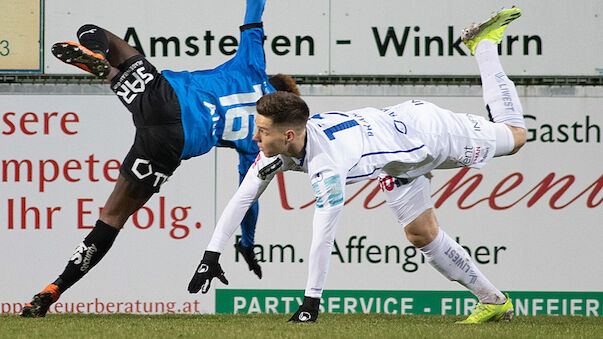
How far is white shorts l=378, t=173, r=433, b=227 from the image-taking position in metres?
5.66

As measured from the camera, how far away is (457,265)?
572 cm

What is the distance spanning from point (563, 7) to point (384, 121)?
12.0 ft

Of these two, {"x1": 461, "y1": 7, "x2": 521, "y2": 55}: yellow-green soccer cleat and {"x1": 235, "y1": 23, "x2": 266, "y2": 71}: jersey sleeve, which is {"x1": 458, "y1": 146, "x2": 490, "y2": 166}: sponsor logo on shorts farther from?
{"x1": 235, "y1": 23, "x2": 266, "y2": 71}: jersey sleeve

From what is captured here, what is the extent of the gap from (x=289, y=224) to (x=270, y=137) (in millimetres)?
3307

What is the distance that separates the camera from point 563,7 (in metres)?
8.18

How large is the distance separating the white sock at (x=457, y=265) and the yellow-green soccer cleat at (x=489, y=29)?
125cm

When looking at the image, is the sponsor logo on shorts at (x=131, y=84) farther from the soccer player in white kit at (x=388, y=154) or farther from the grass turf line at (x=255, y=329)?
the grass turf line at (x=255, y=329)

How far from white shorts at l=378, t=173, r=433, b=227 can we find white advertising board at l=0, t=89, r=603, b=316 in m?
2.36

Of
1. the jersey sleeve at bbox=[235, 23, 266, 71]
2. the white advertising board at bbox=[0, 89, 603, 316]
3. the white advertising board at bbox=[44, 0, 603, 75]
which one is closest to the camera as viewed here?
the jersey sleeve at bbox=[235, 23, 266, 71]

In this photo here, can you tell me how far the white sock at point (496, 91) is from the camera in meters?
5.70

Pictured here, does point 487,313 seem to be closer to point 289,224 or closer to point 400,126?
point 400,126

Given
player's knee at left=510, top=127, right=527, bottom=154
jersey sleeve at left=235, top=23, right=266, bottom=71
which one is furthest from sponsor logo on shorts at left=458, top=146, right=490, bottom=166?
jersey sleeve at left=235, top=23, right=266, bottom=71

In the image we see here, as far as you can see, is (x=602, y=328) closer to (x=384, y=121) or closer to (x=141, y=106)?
(x=384, y=121)

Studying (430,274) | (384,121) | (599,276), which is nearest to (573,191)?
(599,276)
